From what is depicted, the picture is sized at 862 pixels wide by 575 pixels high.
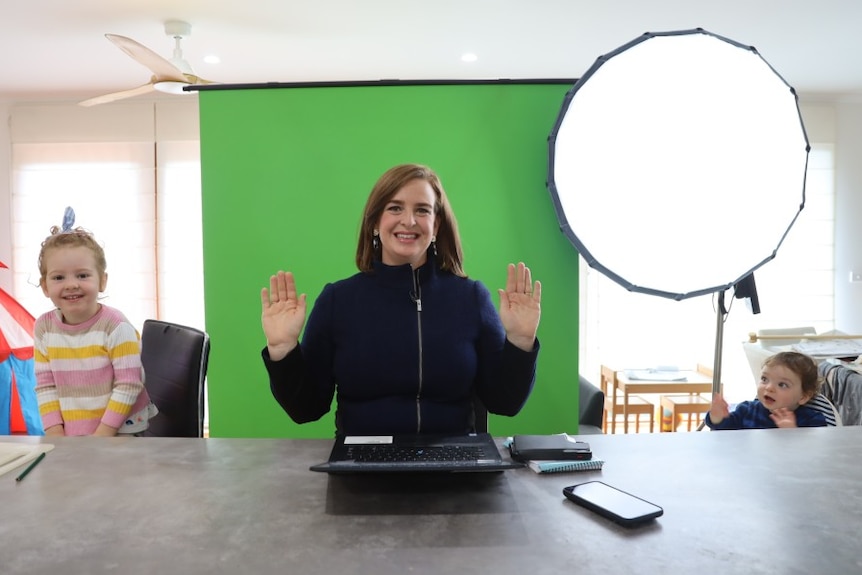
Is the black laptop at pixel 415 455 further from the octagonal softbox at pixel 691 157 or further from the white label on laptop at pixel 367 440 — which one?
the octagonal softbox at pixel 691 157

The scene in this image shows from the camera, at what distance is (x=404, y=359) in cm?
137

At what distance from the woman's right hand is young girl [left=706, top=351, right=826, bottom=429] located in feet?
5.36

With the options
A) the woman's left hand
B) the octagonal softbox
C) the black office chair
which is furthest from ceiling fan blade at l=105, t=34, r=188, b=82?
the black office chair

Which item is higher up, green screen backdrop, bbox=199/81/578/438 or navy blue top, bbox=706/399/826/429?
green screen backdrop, bbox=199/81/578/438

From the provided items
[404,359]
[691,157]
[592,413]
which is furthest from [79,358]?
[592,413]

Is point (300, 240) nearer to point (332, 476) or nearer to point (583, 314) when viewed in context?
point (332, 476)

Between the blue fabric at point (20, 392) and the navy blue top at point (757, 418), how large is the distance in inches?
132

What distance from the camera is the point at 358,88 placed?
70.6 inches

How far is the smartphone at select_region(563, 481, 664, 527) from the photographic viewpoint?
2.39 feet

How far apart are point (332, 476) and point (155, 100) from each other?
16.1ft

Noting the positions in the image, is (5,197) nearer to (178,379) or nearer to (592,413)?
(178,379)

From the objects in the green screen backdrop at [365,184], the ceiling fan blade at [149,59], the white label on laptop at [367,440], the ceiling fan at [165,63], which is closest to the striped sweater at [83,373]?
the green screen backdrop at [365,184]

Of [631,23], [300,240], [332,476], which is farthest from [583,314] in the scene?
[332,476]

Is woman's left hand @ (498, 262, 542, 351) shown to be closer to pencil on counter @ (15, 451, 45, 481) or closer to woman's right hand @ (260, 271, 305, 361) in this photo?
woman's right hand @ (260, 271, 305, 361)
